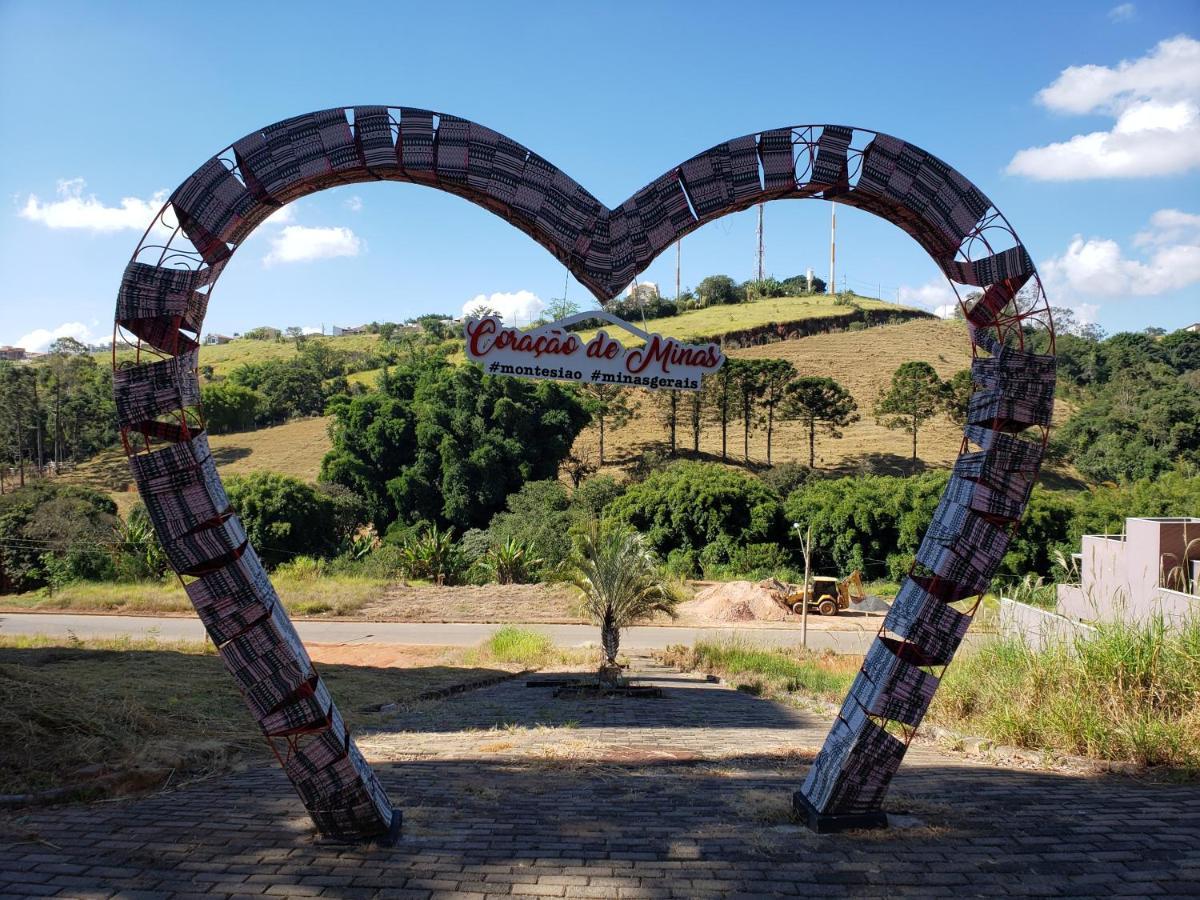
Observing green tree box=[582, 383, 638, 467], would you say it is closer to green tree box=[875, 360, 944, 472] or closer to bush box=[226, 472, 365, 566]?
green tree box=[875, 360, 944, 472]

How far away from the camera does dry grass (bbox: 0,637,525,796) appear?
6363 mm

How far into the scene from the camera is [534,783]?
6.44 metres

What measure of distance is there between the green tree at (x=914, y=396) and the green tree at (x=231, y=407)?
3964 centimetres

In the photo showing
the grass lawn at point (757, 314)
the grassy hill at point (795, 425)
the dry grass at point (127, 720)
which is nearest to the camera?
the dry grass at point (127, 720)

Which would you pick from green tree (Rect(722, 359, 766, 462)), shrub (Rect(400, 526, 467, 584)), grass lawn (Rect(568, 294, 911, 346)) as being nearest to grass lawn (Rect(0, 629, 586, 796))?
shrub (Rect(400, 526, 467, 584))

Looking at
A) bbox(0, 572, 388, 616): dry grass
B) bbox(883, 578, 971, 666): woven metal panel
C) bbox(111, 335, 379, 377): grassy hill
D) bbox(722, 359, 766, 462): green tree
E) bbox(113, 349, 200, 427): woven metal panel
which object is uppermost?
bbox(111, 335, 379, 377): grassy hill

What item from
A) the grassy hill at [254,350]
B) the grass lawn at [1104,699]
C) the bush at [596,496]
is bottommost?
the bush at [596,496]

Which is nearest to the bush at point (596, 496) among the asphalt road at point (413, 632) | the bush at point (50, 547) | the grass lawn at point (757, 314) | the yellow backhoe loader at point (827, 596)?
the yellow backhoe loader at point (827, 596)

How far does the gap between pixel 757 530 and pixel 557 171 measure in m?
27.4

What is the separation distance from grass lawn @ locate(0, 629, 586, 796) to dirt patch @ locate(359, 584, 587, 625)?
8898 mm

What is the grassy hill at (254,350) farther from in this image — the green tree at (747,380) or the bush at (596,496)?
the bush at (596,496)

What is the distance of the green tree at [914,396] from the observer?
1742 inches

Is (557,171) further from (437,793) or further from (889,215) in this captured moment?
(437,793)

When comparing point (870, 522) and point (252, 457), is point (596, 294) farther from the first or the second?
point (252, 457)
